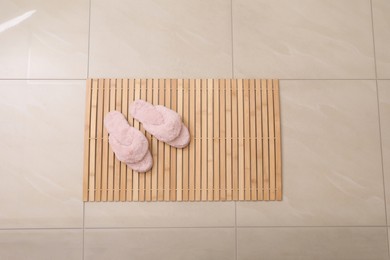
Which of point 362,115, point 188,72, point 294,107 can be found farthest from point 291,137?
point 188,72

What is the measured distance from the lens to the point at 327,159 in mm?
1402

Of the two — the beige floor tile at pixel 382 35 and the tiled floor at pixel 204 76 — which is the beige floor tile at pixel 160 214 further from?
the beige floor tile at pixel 382 35

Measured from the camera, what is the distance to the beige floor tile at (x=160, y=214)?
4.43 ft

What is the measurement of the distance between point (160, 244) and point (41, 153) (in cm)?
58

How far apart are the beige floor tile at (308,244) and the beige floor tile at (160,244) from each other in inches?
2.9

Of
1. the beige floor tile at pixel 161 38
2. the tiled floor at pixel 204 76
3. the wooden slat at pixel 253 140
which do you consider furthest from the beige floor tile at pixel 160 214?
the beige floor tile at pixel 161 38

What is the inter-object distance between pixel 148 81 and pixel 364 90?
2.91ft

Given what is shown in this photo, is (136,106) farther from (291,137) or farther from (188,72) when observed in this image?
(291,137)

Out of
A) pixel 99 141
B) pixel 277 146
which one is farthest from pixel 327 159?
pixel 99 141

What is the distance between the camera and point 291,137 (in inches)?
55.4

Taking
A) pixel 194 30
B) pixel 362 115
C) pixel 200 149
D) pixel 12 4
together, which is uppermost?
pixel 12 4

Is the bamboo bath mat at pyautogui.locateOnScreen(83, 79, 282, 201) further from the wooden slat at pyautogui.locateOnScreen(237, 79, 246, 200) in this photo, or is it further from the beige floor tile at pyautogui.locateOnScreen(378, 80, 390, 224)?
the beige floor tile at pyautogui.locateOnScreen(378, 80, 390, 224)

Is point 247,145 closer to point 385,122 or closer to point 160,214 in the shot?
point 160,214

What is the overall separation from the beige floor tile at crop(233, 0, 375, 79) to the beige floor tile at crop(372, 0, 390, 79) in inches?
1.1
